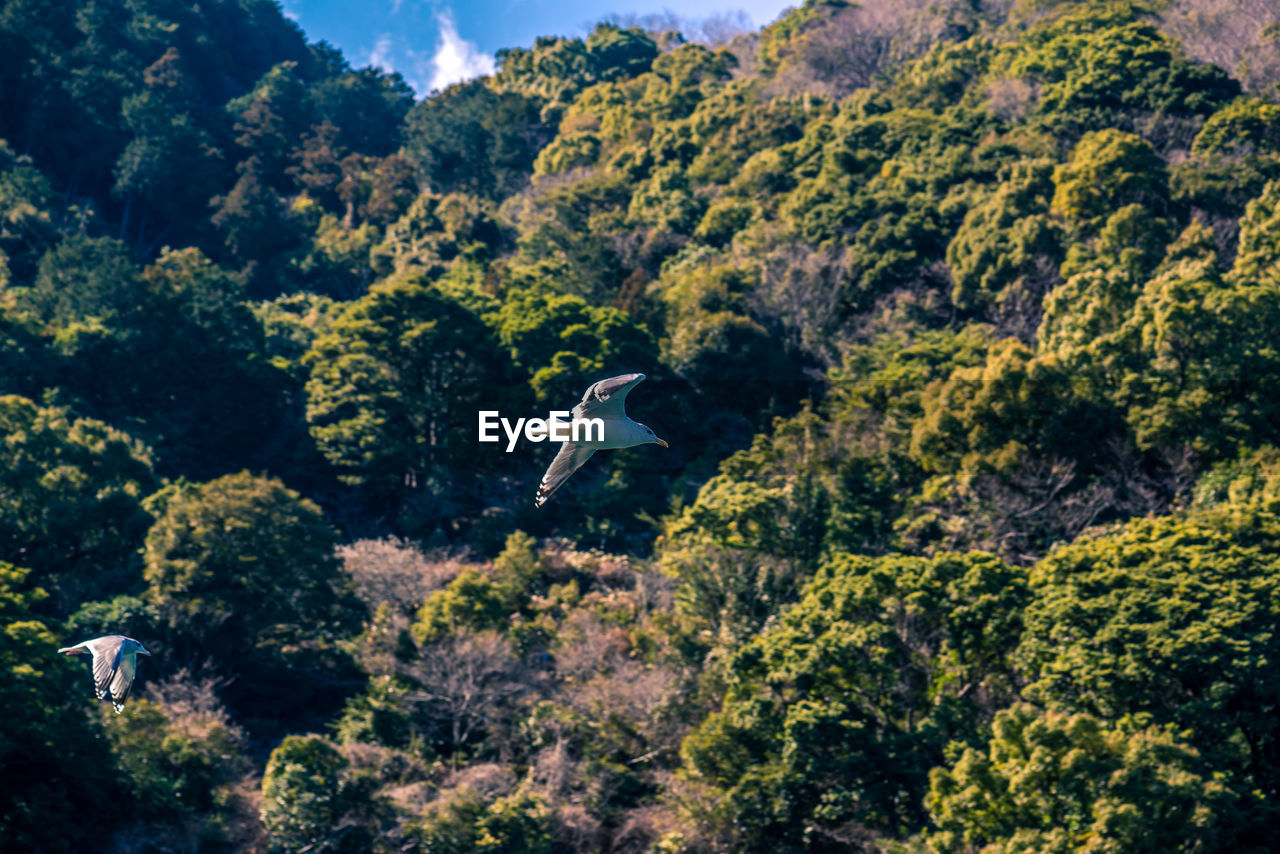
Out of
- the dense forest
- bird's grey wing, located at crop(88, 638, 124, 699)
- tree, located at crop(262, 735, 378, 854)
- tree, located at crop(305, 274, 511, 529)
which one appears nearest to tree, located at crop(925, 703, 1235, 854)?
the dense forest

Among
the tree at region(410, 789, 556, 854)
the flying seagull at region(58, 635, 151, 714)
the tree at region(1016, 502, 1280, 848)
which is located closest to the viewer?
the flying seagull at region(58, 635, 151, 714)

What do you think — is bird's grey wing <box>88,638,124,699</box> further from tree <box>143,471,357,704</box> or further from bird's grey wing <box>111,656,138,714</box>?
tree <box>143,471,357,704</box>

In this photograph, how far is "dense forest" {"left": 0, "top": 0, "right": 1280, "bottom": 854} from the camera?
63.5ft

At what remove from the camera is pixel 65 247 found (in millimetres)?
40594

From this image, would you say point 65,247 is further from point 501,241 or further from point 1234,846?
point 1234,846

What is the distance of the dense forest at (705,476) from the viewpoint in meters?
19.3

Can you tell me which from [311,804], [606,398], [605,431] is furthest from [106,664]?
[311,804]

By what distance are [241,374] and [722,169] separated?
19684 mm

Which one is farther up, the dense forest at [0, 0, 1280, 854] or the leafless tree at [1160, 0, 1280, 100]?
the leafless tree at [1160, 0, 1280, 100]

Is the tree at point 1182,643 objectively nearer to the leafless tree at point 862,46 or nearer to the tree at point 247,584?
the tree at point 247,584

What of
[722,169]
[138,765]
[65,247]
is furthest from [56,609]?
[722,169]

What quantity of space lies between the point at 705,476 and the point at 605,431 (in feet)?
70.7

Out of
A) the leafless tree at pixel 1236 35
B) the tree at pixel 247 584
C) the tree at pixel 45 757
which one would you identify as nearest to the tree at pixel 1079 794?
the tree at pixel 45 757

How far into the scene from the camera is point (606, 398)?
31.7ft
